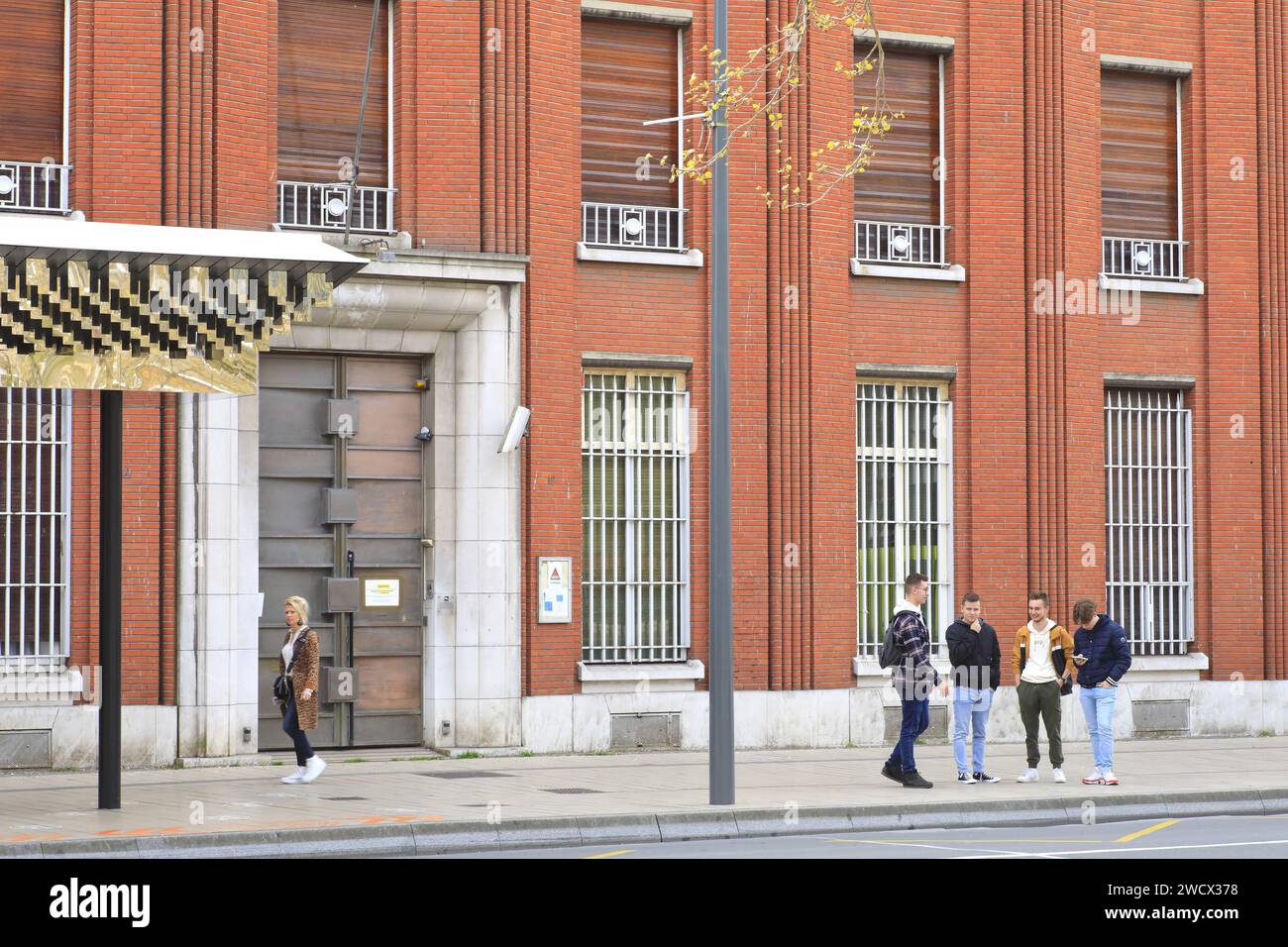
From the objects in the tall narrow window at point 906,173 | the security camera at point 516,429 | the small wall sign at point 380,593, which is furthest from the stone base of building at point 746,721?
the tall narrow window at point 906,173

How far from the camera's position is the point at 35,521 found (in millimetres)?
17625

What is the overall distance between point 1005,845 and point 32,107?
1143 centimetres

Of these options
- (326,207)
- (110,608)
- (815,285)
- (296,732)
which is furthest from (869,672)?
(110,608)

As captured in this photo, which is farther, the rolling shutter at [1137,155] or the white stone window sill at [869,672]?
the rolling shutter at [1137,155]

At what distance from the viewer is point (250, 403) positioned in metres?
18.5

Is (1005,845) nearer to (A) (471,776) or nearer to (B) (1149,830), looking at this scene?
(B) (1149,830)

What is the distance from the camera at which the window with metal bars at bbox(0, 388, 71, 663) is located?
17.5 m

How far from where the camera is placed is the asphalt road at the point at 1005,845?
12.5m

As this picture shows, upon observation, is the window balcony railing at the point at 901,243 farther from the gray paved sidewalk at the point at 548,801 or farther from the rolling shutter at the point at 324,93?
the gray paved sidewalk at the point at 548,801

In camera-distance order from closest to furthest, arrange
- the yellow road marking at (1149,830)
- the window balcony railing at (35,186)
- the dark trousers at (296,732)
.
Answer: the yellow road marking at (1149,830)
the dark trousers at (296,732)
the window balcony railing at (35,186)

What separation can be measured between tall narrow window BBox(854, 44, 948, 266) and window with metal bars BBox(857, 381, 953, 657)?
1647 millimetres

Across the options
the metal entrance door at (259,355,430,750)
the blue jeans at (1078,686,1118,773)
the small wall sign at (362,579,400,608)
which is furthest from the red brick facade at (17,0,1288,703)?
the blue jeans at (1078,686,1118,773)

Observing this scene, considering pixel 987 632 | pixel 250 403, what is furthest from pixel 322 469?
pixel 987 632

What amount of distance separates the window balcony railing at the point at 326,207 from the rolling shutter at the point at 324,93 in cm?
13
